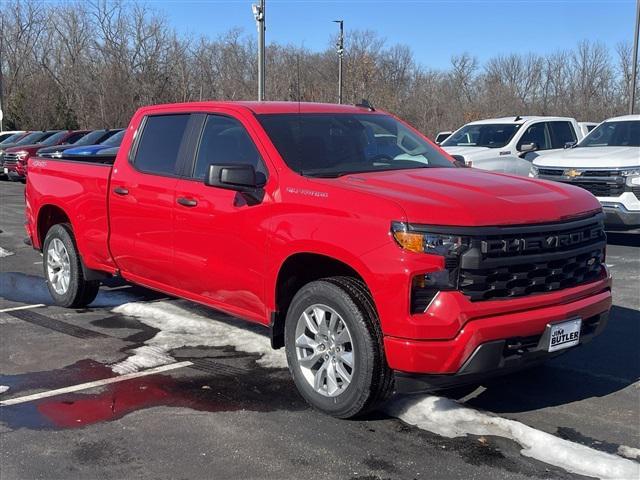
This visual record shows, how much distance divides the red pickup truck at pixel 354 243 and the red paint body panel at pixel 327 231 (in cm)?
1

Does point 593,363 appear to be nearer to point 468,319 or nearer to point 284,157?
point 468,319

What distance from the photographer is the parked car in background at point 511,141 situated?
43.7 ft

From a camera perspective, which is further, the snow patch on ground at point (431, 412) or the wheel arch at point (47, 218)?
the wheel arch at point (47, 218)

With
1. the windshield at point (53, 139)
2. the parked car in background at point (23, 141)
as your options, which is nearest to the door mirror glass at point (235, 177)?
the windshield at point (53, 139)

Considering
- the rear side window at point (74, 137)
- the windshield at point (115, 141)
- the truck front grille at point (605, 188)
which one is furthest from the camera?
the rear side window at point (74, 137)

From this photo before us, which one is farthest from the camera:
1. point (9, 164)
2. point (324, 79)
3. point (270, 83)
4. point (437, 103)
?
point (437, 103)

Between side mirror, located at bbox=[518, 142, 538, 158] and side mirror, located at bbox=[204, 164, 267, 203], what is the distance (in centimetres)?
899

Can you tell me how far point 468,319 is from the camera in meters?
3.96

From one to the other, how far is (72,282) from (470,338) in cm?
457

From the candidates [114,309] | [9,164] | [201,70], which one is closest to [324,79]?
[201,70]

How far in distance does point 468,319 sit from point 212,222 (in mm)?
2072

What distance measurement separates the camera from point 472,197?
4.27 meters

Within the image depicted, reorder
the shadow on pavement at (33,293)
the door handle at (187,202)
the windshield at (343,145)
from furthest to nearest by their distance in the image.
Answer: the shadow on pavement at (33,293)
the door handle at (187,202)
the windshield at (343,145)

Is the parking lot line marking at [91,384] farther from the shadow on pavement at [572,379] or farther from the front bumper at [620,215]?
the front bumper at [620,215]
